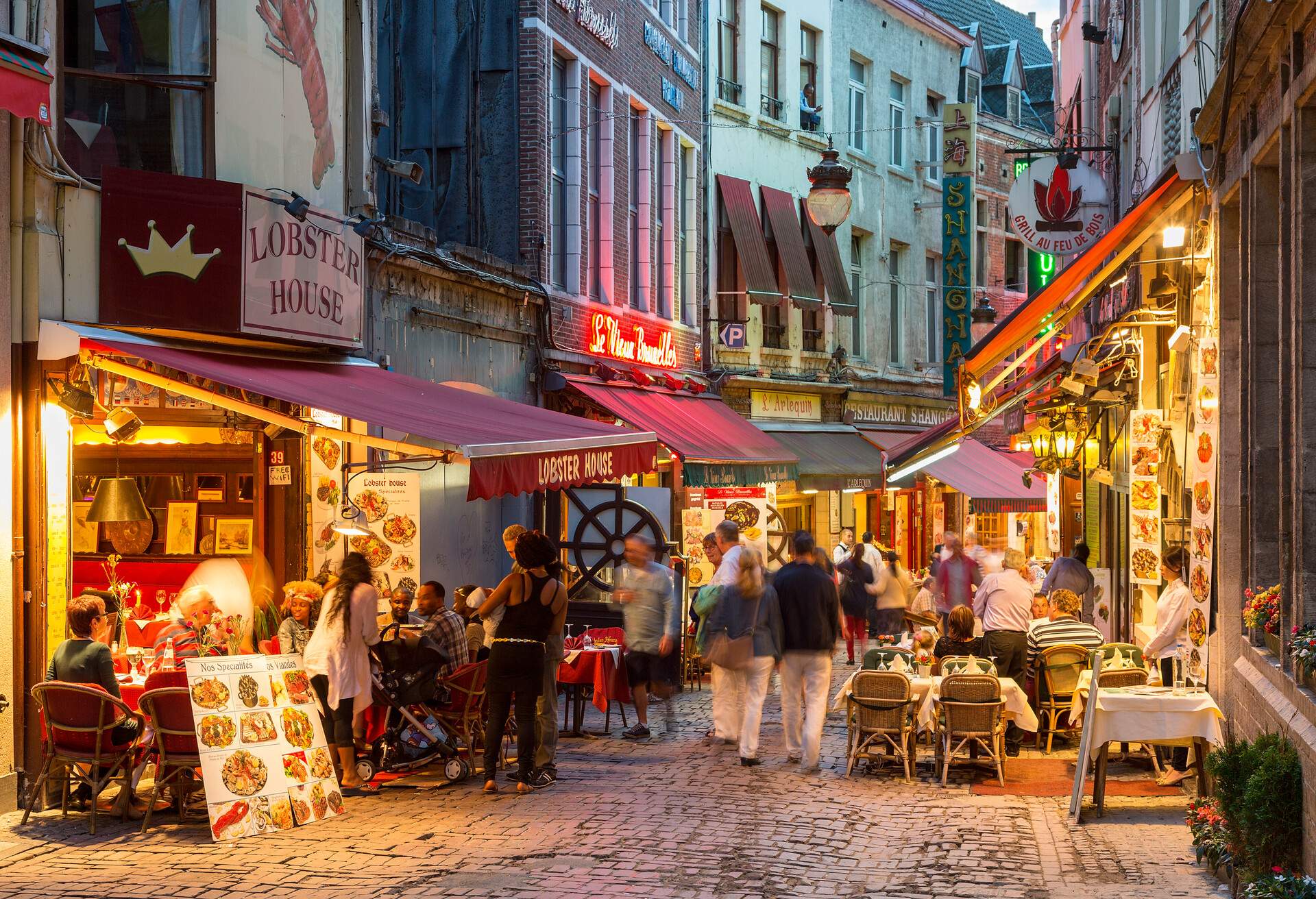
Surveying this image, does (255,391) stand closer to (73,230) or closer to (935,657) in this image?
(73,230)

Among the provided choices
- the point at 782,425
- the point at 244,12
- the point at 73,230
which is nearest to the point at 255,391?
the point at 73,230

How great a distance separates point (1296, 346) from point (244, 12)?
25.5ft

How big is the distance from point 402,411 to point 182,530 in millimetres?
3519

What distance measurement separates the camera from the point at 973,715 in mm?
11086

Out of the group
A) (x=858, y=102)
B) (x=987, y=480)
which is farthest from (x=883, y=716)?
(x=858, y=102)

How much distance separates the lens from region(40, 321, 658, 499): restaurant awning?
31.7 ft

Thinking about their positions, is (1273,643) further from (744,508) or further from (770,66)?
(770,66)

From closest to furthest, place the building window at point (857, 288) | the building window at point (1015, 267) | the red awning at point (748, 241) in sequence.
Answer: the red awning at point (748, 241) → the building window at point (857, 288) → the building window at point (1015, 267)

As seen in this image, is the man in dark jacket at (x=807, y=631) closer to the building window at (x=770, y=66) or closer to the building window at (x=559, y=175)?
the building window at (x=559, y=175)

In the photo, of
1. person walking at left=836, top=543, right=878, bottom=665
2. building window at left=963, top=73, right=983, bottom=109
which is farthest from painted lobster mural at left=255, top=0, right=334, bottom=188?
building window at left=963, top=73, right=983, bottom=109

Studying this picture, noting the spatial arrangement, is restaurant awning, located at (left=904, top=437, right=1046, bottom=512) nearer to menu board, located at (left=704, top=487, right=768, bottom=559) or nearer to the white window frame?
menu board, located at (left=704, top=487, right=768, bottom=559)

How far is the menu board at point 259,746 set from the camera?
28.4 feet

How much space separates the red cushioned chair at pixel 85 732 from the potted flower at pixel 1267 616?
624cm

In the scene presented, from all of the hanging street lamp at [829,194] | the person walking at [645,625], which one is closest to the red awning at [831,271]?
the hanging street lamp at [829,194]
